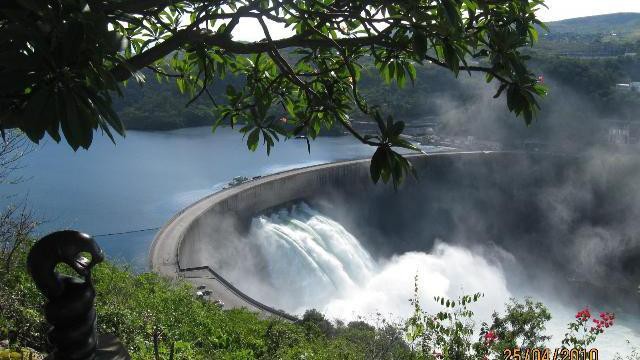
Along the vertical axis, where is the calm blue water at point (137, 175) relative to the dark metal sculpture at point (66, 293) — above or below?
below

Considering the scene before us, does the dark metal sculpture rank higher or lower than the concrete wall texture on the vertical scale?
higher

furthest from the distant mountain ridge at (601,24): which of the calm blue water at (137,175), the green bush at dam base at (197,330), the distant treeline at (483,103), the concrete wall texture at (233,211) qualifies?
the green bush at dam base at (197,330)

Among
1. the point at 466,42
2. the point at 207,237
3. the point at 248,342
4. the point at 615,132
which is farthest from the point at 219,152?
the point at 466,42

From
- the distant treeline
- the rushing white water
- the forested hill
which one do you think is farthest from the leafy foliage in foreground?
the distant treeline

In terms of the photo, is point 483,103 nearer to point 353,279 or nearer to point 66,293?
point 353,279

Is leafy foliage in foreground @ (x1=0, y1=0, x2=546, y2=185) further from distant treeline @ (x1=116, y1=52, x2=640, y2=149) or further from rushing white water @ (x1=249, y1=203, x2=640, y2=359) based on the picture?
distant treeline @ (x1=116, y1=52, x2=640, y2=149)

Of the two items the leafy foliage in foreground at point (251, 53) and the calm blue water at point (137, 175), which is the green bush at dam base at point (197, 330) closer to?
the leafy foliage in foreground at point (251, 53)
